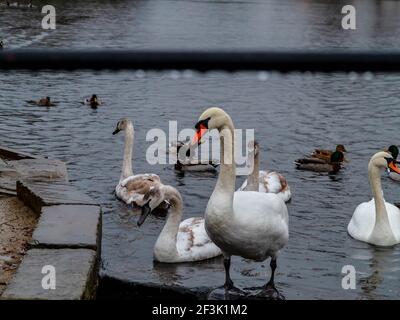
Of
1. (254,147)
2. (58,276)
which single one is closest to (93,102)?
(254,147)

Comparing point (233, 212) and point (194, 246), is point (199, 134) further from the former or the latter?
point (194, 246)

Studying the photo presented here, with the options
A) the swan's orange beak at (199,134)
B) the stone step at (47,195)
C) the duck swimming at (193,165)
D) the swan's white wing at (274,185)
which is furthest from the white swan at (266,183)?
the swan's orange beak at (199,134)

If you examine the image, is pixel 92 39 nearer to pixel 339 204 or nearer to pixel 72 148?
pixel 72 148

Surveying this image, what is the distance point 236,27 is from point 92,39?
1059cm

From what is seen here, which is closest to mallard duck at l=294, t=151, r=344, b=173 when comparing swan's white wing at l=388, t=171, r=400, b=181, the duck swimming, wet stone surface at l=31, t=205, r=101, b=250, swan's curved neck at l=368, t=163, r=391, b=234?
swan's white wing at l=388, t=171, r=400, b=181

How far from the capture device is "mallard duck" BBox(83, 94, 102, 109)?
18.1m

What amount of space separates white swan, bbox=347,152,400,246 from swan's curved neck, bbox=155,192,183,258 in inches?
88.8

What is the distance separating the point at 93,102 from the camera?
18172mm

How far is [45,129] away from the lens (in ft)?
52.2

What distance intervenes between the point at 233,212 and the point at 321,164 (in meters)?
6.98

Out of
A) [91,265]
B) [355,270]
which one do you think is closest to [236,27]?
[355,270]

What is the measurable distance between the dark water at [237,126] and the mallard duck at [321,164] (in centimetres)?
11

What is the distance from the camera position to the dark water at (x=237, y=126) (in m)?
8.28

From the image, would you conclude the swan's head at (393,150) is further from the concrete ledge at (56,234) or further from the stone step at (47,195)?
the stone step at (47,195)
